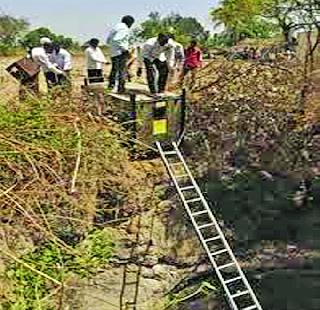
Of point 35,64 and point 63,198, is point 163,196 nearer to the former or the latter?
point 35,64

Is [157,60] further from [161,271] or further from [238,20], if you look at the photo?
[238,20]

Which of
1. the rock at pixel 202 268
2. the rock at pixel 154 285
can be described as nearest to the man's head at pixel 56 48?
the rock at pixel 154 285

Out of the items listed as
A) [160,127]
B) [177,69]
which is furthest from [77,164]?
[177,69]

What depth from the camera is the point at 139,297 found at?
29.1 feet

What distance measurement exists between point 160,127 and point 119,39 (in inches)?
48.5

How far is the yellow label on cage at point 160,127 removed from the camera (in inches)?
335

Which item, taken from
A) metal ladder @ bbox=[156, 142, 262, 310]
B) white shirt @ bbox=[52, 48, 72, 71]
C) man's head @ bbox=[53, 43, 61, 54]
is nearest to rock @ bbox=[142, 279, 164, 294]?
metal ladder @ bbox=[156, 142, 262, 310]

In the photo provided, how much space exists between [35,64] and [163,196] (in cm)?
249

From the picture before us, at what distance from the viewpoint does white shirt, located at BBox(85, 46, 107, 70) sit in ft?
30.8

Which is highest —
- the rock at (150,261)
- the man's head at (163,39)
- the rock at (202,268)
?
the man's head at (163,39)

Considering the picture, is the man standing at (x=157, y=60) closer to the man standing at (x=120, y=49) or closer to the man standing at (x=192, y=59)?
the man standing at (x=120, y=49)

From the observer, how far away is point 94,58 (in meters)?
9.38

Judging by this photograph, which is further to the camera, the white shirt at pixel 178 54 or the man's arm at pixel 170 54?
the white shirt at pixel 178 54

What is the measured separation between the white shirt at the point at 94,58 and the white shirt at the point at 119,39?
27.5 inches
